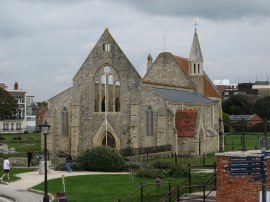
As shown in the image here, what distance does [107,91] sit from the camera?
58.1 m

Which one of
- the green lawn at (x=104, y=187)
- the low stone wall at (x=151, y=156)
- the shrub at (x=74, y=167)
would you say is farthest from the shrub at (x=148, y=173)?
the low stone wall at (x=151, y=156)

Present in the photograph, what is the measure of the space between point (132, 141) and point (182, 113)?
567cm

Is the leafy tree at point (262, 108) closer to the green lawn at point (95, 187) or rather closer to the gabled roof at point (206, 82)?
the gabled roof at point (206, 82)

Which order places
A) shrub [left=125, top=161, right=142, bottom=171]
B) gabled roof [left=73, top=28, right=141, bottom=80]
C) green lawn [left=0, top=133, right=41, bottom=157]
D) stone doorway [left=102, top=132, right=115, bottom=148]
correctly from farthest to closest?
1. green lawn [left=0, top=133, right=41, bottom=157]
2. stone doorway [left=102, top=132, right=115, bottom=148]
3. gabled roof [left=73, top=28, right=141, bottom=80]
4. shrub [left=125, top=161, right=142, bottom=171]

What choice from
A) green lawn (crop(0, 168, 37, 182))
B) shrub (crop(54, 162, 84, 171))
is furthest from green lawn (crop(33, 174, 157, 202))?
shrub (crop(54, 162, 84, 171))

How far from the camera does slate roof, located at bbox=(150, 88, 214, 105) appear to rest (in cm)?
5910

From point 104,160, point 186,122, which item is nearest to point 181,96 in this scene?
point 186,122

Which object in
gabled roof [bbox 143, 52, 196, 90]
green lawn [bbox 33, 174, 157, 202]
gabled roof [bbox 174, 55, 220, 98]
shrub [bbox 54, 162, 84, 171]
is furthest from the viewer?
gabled roof [bbox 174, 55, 220, 98]

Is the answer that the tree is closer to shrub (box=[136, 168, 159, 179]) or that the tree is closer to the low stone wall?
the low stone wall

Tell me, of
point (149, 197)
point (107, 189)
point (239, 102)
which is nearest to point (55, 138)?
point (107, 189)

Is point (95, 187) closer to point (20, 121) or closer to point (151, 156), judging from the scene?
point (151, 156)

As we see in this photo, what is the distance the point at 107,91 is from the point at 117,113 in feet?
8.00

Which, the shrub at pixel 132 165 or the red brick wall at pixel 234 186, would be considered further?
the shrub at pixel 132 165

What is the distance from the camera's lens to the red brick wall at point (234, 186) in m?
18.7
